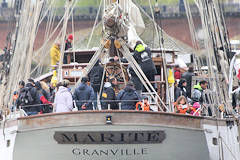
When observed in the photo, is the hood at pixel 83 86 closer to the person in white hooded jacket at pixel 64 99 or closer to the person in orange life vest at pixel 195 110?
the person in white hooded jacket at pixel 64 99

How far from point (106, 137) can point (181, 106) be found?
95.6 inches

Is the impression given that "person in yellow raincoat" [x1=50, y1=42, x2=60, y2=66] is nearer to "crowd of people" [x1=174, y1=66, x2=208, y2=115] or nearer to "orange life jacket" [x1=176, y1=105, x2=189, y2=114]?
"crowd of people" [x1=174, y1=66, x2=208, y2=115]

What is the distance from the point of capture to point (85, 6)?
90.6 m

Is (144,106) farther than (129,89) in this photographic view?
Yes

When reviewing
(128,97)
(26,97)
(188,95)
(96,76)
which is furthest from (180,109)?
(26,97)

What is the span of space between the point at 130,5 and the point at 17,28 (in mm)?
3362

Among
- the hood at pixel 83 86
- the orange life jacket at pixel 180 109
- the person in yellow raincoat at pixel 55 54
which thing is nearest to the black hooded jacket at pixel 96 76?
the hood at pixel 83 86

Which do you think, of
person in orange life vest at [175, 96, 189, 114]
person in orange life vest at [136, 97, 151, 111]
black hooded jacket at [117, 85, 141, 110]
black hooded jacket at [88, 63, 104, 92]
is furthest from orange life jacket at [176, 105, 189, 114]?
black hooded jacket at [88, 63, 104, 92]

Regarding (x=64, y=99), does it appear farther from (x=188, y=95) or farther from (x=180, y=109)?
(x=188, y=95)

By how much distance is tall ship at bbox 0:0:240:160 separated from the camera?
63.6 ft

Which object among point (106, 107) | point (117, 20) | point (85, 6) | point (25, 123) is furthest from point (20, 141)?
point (85, 6)

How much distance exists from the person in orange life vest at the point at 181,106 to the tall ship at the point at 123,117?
0.83ft

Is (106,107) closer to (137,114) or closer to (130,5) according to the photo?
(137,114)

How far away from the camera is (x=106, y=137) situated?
19344 millimetres
